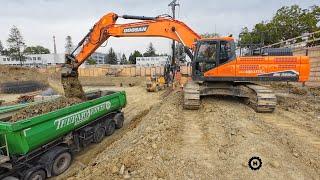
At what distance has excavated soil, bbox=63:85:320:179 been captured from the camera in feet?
14.8

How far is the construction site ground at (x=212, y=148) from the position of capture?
14.9 ft

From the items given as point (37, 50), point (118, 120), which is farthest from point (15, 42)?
point (118, 120)

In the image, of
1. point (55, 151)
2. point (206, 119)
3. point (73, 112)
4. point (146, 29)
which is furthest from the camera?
point (146, 29)

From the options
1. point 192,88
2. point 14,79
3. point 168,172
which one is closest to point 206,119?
point 192,88

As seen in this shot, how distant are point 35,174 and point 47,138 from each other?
78 cm

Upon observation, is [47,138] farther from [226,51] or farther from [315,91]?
[315,91]

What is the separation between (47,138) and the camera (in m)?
5.72

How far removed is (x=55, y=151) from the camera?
6.07 m

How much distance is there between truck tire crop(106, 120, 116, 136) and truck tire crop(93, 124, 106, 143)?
0.32 m

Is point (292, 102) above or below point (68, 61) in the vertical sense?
below

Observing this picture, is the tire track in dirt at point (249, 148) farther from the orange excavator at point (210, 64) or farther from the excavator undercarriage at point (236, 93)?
the orange excavator at point (210, 64)

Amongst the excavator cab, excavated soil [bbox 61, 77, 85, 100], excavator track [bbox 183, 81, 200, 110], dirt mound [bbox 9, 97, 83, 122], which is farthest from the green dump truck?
the excavator cab

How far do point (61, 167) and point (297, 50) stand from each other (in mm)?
16520

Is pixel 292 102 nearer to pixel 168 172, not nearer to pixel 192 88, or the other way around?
pixel 192 88
